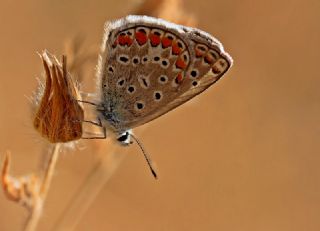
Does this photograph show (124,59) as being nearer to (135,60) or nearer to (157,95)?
(135,60)

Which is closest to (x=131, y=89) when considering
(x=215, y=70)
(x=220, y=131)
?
(x=215, y=70)

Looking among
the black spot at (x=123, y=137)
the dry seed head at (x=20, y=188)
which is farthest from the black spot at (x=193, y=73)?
the dry seed head at (x=20, y=188)

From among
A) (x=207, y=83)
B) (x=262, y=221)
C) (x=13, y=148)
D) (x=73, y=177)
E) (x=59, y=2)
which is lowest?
(x=262, y=221)

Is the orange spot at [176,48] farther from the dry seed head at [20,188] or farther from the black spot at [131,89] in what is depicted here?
the dry seed head at [20,188]

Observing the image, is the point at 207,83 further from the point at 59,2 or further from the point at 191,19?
the point at 59,2

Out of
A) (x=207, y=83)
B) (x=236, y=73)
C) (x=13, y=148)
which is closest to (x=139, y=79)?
(x=207, y=83)

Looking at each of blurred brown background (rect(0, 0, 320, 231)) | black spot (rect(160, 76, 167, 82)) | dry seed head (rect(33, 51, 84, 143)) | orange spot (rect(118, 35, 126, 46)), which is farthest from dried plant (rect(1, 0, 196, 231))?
blurred brown background (rect(0, 0, 320, 231))

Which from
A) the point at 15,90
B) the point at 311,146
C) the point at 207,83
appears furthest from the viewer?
the point at 311,146

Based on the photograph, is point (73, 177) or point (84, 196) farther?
point (73, 177)
